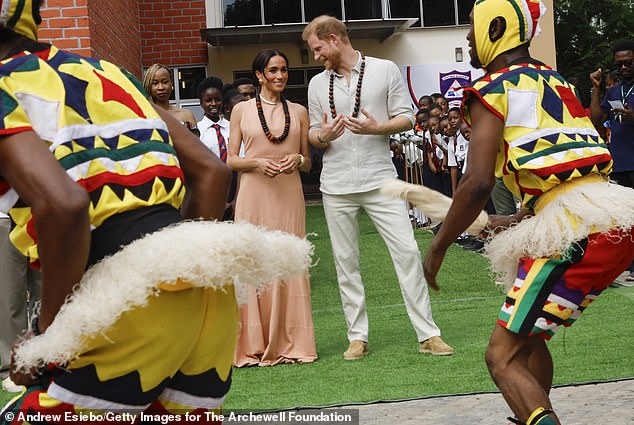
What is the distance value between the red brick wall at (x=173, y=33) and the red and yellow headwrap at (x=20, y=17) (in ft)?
51.9

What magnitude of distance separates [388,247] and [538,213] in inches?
120

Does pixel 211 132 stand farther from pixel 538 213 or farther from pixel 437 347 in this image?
pixel 538 213

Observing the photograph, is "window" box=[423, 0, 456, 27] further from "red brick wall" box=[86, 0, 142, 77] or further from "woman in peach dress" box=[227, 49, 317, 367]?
"woman in peach dress" box=[227, 49, 317, 367]

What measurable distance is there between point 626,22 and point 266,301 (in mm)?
21084

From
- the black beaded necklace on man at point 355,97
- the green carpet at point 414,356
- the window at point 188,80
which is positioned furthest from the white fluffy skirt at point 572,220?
the window at point 188,80

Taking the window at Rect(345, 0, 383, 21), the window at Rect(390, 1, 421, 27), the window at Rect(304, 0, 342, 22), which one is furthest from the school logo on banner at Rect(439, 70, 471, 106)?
the window at Rect(304, 0, 342, 22)

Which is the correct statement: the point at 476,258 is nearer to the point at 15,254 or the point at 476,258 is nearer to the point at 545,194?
the point at 15,254

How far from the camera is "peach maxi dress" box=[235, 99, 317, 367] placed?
685 centimetres

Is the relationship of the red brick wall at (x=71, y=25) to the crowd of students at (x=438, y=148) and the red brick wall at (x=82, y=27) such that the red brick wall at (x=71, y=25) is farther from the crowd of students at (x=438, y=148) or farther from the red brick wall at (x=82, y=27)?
the crowd of students at (x=438, y=148)

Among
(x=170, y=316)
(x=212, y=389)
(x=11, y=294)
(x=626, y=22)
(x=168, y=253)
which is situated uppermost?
(x=626, y=22)

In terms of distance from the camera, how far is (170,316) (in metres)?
2.44

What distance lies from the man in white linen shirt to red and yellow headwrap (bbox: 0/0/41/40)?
13.9 feet

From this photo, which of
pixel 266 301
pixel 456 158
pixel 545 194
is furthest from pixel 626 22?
pixel 545 194

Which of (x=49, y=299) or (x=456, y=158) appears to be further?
(x=456, y=158)
